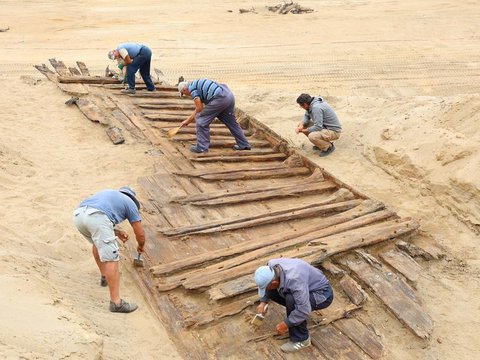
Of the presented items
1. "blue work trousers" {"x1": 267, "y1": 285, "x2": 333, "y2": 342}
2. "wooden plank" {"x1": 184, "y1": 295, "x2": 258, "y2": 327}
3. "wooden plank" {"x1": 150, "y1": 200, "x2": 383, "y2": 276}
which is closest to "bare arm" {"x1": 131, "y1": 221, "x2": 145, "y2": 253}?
"wooden plank" {"x1": 150, "y1": 200, "x2": 383, "y2": 276}

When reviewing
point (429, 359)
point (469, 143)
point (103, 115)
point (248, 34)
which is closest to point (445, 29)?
point (248, 34)

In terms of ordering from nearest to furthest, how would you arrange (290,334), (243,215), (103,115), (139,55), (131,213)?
1. (290,334)
2. (131,213)
3. (243,215)
4. (103,115)
5. (139,55)

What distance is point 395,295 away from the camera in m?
5.93

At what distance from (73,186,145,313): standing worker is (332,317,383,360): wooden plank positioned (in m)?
2.14

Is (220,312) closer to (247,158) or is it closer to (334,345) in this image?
(334,345)

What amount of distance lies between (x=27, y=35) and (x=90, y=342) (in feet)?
60.4

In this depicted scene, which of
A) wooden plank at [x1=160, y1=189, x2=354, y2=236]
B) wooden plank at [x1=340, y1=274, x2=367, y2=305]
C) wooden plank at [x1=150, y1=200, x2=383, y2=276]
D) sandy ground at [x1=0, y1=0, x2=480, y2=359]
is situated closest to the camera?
sandy ground at [x1=0, y1=0, x2=480, y2=359]

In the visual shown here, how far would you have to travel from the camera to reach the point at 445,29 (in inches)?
828

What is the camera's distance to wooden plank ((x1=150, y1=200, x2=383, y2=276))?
Result: 6105mm

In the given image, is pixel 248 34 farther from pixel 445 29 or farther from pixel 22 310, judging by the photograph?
pixel 22 310

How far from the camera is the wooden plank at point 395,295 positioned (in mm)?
5539

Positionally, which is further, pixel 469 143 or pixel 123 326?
pixel 469 143

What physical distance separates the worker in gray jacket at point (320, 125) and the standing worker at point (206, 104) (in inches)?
57.6

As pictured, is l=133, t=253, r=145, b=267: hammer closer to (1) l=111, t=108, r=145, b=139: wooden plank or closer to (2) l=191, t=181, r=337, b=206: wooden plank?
(2) l=191, t=181, r=337, b=206: wooden plank
